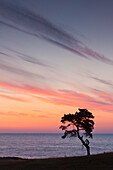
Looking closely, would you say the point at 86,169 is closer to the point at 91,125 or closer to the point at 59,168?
the point at 59,168

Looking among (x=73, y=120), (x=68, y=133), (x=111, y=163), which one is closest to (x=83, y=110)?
(x=73, y=120)

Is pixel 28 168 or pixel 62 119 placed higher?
pixel 62 119

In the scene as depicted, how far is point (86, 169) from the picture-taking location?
27766 mm

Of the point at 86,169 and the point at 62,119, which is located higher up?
the point at 62,119

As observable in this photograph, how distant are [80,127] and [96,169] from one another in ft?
65.0

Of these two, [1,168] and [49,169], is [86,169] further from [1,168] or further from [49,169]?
[1,168]

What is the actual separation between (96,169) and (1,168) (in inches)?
636

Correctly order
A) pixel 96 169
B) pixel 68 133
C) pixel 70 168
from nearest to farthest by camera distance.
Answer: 1. pixel 96 169
2. pixel 70 168
3. pixel 68 133

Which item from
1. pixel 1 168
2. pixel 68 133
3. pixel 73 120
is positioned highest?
pixel 73 120

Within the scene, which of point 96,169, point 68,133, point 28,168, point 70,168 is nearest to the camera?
point 96,169

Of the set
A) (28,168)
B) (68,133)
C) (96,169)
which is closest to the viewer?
(96,169)

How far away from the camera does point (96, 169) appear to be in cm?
2703

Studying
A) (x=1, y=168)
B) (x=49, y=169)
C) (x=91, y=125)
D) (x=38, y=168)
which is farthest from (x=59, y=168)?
(x=91, y=125)

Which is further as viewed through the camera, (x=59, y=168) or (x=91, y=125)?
(x=91, y=125)
